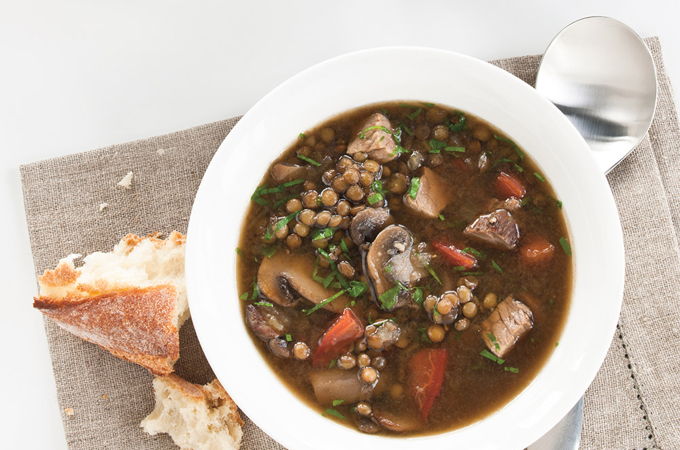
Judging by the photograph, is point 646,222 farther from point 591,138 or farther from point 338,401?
point 338,401

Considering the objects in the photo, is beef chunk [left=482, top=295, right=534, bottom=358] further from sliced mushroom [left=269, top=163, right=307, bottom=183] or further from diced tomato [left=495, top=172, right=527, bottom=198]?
sliced mushroom [left=269, top=163, right=307, bottom=183]

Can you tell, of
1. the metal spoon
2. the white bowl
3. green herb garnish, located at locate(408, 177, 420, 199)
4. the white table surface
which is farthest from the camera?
the white table surface

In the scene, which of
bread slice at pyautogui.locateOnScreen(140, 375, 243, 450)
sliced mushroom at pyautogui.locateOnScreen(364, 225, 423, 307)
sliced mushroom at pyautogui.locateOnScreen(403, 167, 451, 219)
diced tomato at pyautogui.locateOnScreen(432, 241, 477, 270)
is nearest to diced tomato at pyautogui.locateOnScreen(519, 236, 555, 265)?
diced tomato at pyautogui.locateOnScreen(432, 241, 477, 270)

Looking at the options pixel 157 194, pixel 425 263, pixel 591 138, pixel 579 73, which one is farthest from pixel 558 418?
pixel 157 194

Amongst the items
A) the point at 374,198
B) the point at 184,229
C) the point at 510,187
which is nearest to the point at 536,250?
the point at 510,187

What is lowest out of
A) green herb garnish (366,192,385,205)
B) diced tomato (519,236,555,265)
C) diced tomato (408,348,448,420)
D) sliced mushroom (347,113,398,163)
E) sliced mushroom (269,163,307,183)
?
diced tomato (408,348,448,420)

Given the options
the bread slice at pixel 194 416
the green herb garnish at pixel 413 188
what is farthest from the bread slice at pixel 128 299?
the green herb garnish at pixel 413 188

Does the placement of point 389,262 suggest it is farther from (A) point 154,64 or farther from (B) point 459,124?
(A) point 154,64
